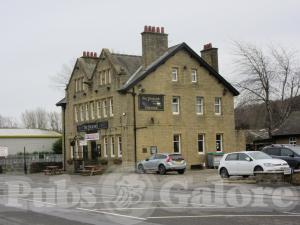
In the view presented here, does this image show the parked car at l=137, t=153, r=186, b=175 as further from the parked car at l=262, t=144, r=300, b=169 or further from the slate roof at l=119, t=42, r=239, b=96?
the parked car at l=262, t=144, r=300, b=169

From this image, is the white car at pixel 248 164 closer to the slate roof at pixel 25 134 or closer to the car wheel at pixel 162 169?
the car wheel at pixel 162 169

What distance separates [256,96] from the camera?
189 ft

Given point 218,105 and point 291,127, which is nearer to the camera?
point 218,105

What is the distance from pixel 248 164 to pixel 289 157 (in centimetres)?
350

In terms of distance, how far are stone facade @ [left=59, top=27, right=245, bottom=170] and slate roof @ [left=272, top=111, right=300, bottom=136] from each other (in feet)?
13.3

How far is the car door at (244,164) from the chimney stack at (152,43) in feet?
58.1

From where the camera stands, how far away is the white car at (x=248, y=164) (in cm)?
2891

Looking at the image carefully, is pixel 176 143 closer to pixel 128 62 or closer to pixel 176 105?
pixel 176 105

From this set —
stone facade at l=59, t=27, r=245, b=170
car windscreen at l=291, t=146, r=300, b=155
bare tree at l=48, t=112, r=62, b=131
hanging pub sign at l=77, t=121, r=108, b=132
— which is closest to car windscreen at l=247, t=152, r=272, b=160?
car windscreen at l=291, t=146, r=300, b=155

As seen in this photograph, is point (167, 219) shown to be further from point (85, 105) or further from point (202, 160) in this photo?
point (85, 105)

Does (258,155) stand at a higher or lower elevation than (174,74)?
lower

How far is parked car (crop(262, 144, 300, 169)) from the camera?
105 feet

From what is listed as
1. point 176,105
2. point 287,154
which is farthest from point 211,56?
point 287,154

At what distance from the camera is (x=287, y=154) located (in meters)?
32.7
